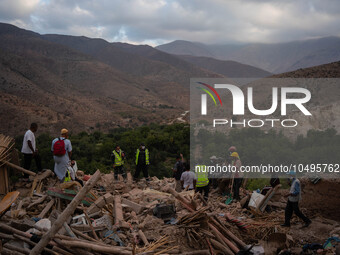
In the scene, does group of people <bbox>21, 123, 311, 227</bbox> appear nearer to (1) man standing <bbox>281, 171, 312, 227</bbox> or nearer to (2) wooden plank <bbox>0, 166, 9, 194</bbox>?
(1) man standing <bbox>281, 171, 312, 227</bbox>

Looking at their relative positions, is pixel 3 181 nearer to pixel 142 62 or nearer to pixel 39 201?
pixel 39 201

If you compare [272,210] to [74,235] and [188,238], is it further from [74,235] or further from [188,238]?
[74,235]

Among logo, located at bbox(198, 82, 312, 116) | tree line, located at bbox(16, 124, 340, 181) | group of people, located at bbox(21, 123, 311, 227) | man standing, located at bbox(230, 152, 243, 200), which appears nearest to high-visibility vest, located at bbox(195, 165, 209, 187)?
group of people, located at bbox(21, 123, 311, 227)

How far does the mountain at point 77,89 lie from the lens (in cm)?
4203

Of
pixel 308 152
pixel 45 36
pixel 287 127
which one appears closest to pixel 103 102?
pixel 287 127

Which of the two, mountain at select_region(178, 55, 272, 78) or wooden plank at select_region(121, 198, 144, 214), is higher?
mountain at select_region(178, 55, 272, 78)

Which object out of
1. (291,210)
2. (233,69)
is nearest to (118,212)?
(291,210)

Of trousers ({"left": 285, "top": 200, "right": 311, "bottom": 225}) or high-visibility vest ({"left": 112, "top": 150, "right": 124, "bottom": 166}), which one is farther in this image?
high-visibility vest ({"left": 112, "top": 150, "right": 124, "bottom": 166})

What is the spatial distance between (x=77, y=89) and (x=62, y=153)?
214ft

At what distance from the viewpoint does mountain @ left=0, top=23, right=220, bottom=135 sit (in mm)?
42031

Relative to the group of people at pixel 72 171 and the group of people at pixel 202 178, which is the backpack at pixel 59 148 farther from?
the group of people at pixel 202 178

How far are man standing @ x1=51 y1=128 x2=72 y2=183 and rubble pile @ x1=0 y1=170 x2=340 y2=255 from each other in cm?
66

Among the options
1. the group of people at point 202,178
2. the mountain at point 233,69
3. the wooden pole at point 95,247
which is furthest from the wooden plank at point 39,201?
the mountain at point 233,69

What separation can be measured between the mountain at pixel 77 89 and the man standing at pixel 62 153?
3140 centimetres
